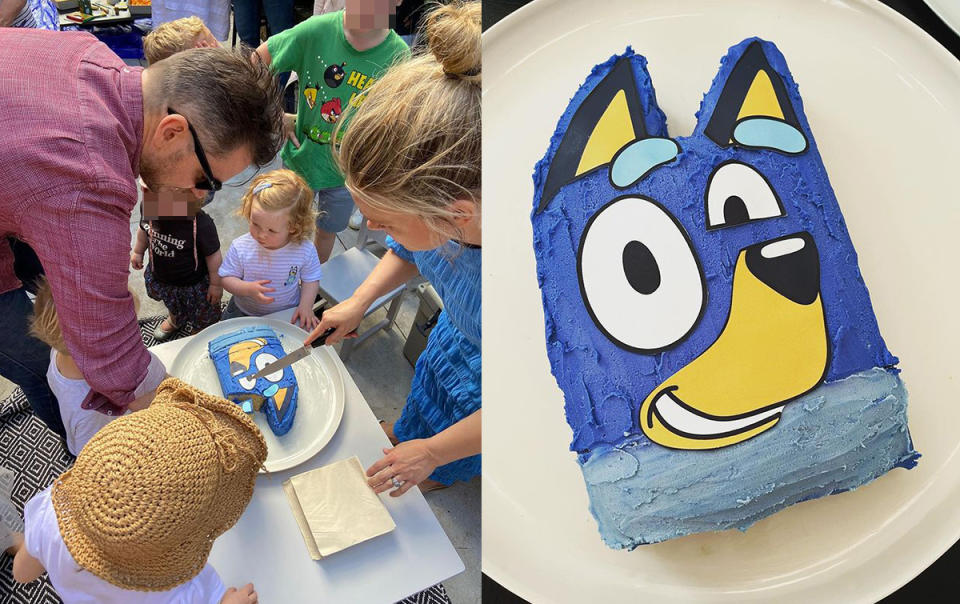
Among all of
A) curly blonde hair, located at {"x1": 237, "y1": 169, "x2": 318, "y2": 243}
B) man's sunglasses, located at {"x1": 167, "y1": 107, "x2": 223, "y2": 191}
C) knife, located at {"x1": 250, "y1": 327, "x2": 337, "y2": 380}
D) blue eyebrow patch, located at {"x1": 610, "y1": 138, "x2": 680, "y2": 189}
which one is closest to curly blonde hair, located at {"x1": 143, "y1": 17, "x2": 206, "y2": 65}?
curly blonde hair, located at {"x1": 237, "y1": 169, "x2": 318, "y2": 243}

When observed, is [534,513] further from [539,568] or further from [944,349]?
[944,349]

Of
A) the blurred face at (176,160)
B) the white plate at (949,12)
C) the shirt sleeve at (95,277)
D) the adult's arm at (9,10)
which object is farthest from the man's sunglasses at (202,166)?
the adult's arm at (9,10)

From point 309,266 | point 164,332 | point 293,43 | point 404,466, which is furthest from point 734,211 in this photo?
point 164,332

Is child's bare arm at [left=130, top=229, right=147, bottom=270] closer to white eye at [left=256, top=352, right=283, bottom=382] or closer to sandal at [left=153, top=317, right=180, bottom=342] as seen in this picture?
sandal at [left=153, top=317, right=180, bottom=342]

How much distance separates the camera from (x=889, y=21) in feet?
2.05

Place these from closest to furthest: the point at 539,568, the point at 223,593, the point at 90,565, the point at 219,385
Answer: the point at 539,568 → the point at 90,565 → the point at 223,593 → the point at 219,385

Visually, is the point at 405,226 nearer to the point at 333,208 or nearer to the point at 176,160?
the point at 176,160

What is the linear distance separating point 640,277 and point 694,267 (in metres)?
0.06

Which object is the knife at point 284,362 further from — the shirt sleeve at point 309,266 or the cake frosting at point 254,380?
the shirt sleeve at point 309,266

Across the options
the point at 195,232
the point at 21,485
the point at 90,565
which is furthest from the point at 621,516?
the point at 21,485

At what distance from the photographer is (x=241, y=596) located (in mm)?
951

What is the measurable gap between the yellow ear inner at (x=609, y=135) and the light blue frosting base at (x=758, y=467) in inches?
11.0

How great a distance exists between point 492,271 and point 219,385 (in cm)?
83

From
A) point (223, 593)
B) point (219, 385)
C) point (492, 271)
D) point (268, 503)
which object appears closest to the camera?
point (492, 271)
